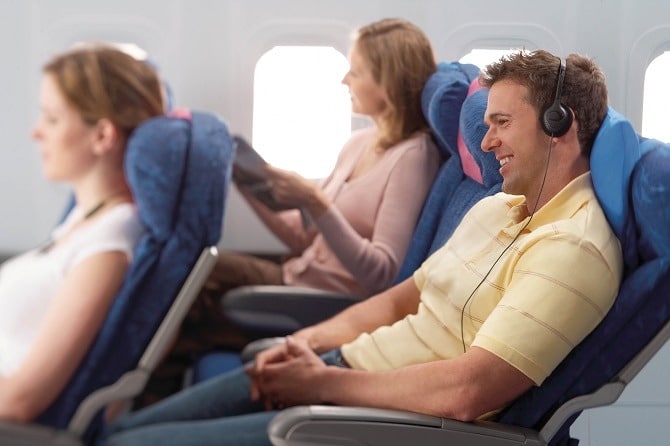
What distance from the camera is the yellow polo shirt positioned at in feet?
5.88

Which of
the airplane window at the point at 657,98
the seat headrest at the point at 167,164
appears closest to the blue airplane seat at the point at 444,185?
the seat headrest at the point at 167,164

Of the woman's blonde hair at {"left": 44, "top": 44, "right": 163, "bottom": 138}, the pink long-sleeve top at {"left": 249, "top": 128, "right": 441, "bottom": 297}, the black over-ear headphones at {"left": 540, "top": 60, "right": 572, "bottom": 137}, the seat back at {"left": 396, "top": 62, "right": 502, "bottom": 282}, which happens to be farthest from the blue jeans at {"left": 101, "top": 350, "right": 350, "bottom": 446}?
the black over-ear headphones at {"left": 540, "top": 60, "right": 572, "bottom": 137}

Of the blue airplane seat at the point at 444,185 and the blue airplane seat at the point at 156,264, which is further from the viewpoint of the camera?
the blue airplane seat at the point at 444,185

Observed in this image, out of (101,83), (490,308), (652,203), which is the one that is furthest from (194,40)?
(652,203)

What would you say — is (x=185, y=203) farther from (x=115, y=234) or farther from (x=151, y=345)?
(x=151, y=345)

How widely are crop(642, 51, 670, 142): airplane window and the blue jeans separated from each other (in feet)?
2.78

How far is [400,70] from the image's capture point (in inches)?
73.9

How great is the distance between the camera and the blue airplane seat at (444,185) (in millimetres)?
1849

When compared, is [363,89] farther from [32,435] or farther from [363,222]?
[32,435]

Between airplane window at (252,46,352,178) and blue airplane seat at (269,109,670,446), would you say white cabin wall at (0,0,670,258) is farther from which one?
blue airplane seat at (269,109,670,446)

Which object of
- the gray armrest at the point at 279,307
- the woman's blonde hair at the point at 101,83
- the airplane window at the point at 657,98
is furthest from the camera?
the airplane window at the point at 657,98

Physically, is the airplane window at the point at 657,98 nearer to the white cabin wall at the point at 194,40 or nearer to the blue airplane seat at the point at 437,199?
the white cabin wall at the point at 194,40

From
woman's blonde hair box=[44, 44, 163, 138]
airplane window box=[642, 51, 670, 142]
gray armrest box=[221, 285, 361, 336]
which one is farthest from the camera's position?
airplane window box=[642, 51, 670, 142]

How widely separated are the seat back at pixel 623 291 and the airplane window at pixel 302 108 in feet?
1.43
